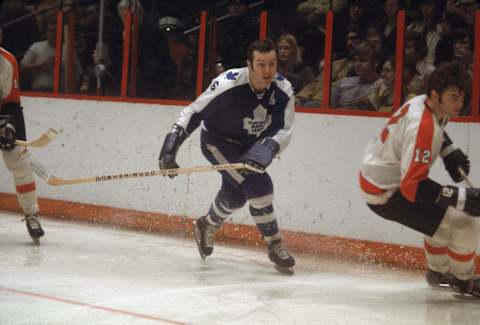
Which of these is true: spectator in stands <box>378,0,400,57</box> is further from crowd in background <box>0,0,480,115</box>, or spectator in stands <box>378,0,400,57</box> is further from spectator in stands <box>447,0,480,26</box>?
spectator in stands <box>447,0,480,26</box>

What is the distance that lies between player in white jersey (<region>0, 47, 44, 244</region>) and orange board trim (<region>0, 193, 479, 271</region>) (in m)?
1.00

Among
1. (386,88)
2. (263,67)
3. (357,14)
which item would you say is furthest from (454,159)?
(357,14)

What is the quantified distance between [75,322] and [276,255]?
155 cm

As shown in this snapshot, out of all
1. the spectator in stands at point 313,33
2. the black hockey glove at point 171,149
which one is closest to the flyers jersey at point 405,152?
the black hockey glove at point 171,149

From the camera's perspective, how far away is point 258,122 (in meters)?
4.63

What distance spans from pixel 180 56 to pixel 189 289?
258cm

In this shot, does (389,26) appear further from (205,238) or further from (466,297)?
(466,297)

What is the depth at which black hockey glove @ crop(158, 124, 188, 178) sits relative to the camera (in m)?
4.52

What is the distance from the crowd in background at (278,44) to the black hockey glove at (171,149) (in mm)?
1275

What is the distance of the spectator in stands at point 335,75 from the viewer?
544 cm

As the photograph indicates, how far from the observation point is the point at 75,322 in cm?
335

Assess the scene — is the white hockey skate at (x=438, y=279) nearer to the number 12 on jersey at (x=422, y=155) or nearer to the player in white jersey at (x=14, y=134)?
the number 12 on jersey at (x=422, y=155)

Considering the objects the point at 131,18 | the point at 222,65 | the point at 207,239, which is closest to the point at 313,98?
the point at 222,65

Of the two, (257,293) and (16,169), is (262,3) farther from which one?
(257,293)
